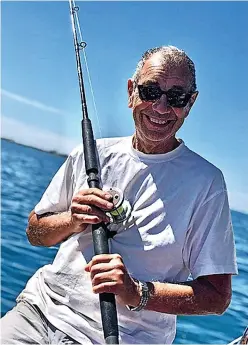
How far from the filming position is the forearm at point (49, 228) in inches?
58.1

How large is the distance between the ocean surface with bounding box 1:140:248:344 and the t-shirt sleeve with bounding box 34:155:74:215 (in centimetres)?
52

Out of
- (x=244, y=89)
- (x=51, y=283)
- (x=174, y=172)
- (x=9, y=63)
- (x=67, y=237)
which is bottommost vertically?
(x=51, y=283)

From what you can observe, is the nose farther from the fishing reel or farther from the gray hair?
the fishing reel

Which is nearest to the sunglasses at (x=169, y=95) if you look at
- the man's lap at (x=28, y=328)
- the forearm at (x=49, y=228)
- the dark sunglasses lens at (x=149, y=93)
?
the dark sunglasses lens at (x=149, y=93)

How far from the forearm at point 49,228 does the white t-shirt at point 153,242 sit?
3 centimetres

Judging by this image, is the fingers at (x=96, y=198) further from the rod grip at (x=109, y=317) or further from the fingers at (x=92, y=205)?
the rod grip at (x=109, y=317)

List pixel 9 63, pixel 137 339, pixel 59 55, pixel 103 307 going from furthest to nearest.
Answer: pixel 9 63, pixel 59 55, pixel 137 339, pixel 103 307

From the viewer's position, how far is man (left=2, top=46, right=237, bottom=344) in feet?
4.40

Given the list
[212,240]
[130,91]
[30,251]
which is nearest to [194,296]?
[212,240]

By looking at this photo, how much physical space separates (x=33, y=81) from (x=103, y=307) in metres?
3.64

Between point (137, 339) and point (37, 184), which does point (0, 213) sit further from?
point (137, 339)

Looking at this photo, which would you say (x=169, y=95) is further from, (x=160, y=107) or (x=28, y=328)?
(x=28, y=328)

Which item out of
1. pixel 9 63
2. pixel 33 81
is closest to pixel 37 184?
pixel 33 81

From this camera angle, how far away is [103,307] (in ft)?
4.04
